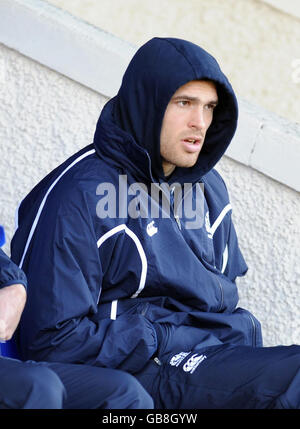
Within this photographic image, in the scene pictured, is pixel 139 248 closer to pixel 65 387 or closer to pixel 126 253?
pixel 126 253

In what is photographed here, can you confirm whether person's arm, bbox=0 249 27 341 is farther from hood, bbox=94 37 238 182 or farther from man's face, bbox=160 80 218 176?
man's face, bbox=160 80 218 176

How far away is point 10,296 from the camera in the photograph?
3.12 m

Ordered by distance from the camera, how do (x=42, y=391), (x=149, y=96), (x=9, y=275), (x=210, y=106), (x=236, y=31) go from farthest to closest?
(x=236, y=31) < (x=210, y=106) < (x=149, y=96) < (x=9, y=275) < (x=42, y=391)

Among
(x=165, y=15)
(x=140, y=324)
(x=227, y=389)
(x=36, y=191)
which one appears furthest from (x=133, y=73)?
(x=165, y=15)

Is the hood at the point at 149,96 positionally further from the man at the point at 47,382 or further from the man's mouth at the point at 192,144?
the man at the point at 47,382

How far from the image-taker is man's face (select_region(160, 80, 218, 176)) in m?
3.78

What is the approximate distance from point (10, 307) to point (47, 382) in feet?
0.86

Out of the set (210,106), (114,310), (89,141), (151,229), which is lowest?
(114,310)

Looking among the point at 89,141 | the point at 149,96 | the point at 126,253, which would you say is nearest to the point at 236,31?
the point at 89,141

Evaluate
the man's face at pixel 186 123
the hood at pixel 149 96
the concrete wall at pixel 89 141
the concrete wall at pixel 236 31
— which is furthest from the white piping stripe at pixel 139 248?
the concrete wall at pixel 236 31

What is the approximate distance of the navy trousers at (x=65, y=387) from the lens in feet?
9.57

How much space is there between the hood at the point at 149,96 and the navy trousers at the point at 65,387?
84 centimetres

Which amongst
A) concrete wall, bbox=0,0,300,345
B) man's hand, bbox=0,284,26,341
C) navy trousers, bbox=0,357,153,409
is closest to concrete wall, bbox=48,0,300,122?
concrete wall, bbox=0,0,300,345
